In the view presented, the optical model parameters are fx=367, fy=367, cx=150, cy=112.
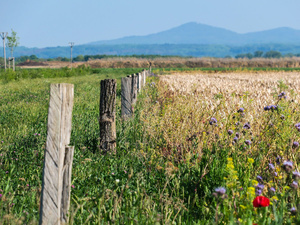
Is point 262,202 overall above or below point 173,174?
above

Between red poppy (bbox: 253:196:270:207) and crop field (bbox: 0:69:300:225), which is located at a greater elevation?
red poppy (bbox: 253:196:270:207)

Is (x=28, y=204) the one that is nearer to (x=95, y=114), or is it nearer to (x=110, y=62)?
(x=95, y=114)

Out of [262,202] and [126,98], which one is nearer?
[262,202]

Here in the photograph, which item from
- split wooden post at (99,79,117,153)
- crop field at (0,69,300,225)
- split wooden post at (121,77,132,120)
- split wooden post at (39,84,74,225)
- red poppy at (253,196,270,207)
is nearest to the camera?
red poppy at (253,196,270,207)

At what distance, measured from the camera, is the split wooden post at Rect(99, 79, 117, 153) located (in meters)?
5.39

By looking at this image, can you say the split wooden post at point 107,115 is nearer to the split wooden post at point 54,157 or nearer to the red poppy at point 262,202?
the split wooden post at point 54,157

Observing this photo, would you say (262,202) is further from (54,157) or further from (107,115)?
(107,115)

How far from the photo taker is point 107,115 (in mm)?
5453

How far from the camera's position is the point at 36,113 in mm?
8484

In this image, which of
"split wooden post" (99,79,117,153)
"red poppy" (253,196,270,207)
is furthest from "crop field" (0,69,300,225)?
"split wooden post" (99,79,117,153)

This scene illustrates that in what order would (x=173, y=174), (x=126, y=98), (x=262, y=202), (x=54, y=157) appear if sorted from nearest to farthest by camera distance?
(x=262, y=202)
(x=54, y=157)
(x=173, y=174)
(x=126, y=98)

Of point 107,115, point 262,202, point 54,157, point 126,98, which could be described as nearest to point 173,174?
point 54,157

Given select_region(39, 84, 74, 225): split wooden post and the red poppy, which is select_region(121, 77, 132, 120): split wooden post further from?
the red poppy

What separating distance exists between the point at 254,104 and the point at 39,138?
14.4 ft
